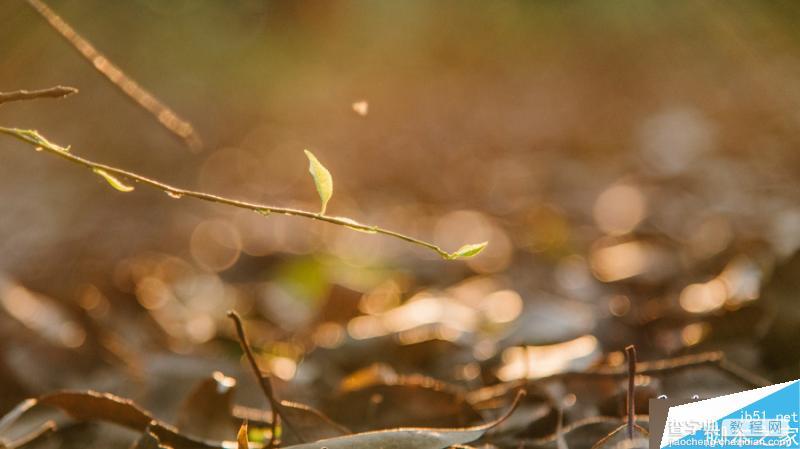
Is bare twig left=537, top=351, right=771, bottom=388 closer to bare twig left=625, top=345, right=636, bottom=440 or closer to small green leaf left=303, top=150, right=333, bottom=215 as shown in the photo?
bare twig left=625, top=345, right=636, bottom=440

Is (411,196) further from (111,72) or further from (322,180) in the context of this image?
(322,180)

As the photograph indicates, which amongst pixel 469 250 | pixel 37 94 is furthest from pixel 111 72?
pixel 469 250

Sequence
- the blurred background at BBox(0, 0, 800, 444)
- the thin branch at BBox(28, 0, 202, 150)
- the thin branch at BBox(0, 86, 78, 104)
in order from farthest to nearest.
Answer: the blurred background at BBox(0, 0, 800, 444), the thin branch at BBox(28, 0, 202, 150), the thin branch at BBox(0, 86, 78, 104)

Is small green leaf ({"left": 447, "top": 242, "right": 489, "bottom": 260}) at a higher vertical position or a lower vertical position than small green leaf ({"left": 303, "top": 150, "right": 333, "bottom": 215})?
lower

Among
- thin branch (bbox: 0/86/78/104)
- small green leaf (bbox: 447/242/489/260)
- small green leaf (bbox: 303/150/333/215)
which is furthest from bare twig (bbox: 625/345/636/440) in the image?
thin branch (bbox: 0/86/78/104)

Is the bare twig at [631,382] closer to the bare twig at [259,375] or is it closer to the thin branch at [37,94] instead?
the bare twig at [259,375]

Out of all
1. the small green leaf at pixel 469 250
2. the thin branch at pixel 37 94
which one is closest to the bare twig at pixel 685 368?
the small green leaf at pixel 469 250

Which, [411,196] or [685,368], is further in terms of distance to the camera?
[411,196]

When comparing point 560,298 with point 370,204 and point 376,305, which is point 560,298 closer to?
point 376,305
